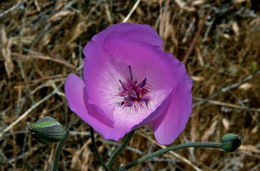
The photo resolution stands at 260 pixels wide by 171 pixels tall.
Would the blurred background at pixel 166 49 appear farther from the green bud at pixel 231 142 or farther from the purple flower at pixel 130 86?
the green bud at pixel 231 142

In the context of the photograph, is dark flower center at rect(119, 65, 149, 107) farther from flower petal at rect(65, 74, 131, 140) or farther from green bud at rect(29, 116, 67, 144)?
green bud at rect(29, 116, 67, 144)

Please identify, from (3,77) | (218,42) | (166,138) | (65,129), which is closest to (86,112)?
(65,129)

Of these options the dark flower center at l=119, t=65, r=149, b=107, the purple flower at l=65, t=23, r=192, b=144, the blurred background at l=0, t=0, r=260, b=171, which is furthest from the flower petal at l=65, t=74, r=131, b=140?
the blurred background at l=0, t=0, r=260, b=171

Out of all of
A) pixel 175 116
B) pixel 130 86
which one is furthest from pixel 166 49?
pixel 175 116

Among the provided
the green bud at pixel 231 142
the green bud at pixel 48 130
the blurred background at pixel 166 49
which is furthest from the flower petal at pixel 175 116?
the blurred background at pixel 166 49

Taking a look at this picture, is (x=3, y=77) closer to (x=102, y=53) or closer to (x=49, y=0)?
(x=49, y=0)

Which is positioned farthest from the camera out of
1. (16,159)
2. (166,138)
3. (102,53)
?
(16,159)
